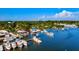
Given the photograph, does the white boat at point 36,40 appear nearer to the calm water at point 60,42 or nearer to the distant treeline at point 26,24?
the calm water at point 60,42

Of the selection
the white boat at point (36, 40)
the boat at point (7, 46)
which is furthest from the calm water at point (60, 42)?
the boat at point (7, 46)

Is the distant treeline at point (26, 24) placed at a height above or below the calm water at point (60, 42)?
above

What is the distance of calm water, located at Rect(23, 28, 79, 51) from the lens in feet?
8.98

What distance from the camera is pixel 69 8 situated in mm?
2738

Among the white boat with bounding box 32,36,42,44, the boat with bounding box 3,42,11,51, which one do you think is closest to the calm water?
the white boat with bounding box 32,36,42,44

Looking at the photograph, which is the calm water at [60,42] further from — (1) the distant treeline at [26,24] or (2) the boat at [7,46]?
(2) the boat at [7,46]

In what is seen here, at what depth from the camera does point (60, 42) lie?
108 inches

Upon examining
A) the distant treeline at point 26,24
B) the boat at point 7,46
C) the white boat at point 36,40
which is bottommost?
the boat at point 7,46

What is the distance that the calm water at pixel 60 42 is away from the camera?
274 cm

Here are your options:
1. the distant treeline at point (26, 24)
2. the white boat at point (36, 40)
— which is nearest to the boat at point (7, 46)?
the distant treeline at point (26, 24)
